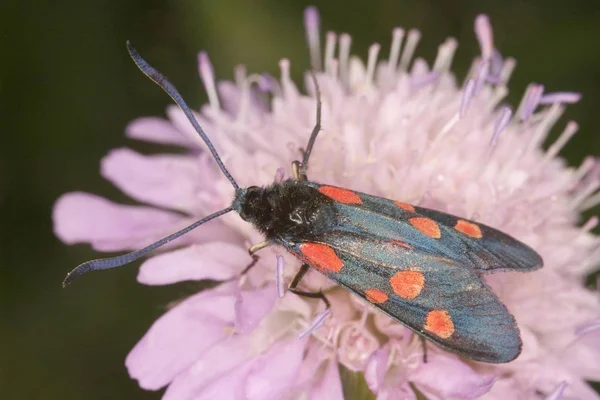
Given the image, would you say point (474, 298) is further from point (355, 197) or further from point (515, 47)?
point (515, 47)

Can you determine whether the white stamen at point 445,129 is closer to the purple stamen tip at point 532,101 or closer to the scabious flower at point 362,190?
the scabious flower at point 362,190

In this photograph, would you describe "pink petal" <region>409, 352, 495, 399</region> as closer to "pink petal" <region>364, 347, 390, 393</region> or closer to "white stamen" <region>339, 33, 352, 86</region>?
"pink petal" <region>364, 347, 390, 393</region>

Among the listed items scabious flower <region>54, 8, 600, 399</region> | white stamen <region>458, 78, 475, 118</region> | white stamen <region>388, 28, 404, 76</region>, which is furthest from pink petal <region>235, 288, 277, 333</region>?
white stamen <region>388, 28, 404, 76</region>

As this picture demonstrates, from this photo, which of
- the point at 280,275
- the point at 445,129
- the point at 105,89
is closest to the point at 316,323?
the point at 280,275

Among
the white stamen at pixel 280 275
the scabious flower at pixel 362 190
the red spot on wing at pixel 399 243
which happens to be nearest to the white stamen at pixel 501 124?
the scabious flower at pixel 362 190


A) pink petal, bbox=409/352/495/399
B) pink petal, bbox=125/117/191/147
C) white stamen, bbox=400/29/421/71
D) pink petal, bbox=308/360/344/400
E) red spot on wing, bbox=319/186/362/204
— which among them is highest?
white stamen, bbox=400/29/421/71

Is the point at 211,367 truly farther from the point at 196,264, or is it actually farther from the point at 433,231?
the point at 433,231

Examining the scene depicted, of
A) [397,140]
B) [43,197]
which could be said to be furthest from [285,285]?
[43,197]
